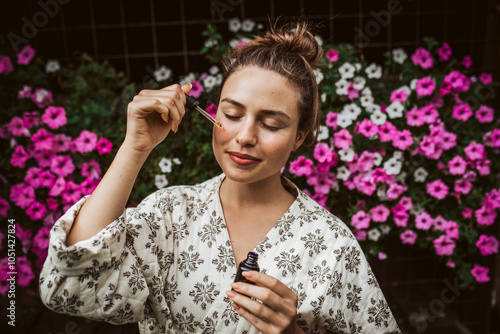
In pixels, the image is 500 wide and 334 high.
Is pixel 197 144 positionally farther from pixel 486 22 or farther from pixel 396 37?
pixel 486 22

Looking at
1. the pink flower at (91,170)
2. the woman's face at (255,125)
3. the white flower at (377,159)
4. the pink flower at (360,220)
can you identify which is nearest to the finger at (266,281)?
the woman's face at (255,125)

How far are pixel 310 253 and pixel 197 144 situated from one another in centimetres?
110

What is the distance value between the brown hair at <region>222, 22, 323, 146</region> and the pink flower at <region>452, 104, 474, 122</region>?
130cm

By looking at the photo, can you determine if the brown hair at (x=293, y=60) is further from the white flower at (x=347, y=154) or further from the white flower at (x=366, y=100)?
the white flower at (x=366, y=100)

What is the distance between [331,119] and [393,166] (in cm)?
47

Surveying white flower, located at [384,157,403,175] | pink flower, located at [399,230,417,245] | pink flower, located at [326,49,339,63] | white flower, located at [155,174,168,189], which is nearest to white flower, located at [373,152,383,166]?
white flower, located at [384,157,403,175]

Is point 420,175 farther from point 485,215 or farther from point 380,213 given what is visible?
point 485,215

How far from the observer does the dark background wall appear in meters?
2.78

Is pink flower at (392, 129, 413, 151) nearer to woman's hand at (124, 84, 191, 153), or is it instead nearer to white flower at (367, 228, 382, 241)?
white flower at (367, 228, 382, 241)

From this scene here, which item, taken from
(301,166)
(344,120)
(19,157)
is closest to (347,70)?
(344,120)

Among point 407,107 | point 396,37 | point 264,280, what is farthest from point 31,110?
point 396,37

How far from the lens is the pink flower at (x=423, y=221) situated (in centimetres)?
244

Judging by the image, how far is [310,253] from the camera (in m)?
1.55

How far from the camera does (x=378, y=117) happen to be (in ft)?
7.90
